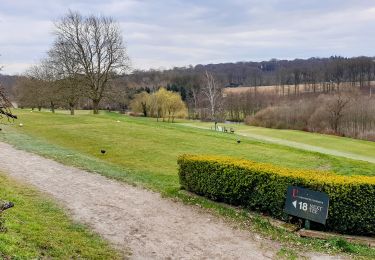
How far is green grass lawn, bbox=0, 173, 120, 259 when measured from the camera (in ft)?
22.5

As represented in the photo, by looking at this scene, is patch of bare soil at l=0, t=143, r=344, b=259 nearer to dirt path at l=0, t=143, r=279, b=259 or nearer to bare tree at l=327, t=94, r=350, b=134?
dirt path at l=0, t=143, r=279, b=259

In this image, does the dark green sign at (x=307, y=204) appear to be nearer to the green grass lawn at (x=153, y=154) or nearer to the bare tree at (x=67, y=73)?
the green grass lawn at (x=153, y=154)

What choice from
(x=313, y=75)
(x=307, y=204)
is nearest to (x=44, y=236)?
(x=307, y=204)

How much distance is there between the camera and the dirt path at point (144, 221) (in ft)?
27.9

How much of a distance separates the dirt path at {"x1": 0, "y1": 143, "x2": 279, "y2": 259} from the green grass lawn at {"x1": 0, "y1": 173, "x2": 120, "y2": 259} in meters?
0.45

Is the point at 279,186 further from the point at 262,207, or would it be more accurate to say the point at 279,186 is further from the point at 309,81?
the point at 309,81

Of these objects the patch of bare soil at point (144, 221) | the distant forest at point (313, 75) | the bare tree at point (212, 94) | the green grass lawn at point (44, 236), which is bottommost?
the patch of bare soil at point (144, 221)

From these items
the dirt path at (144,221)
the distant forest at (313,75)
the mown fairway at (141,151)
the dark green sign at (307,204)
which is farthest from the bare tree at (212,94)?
the distant forest at (313,75)

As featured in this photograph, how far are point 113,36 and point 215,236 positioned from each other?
42.3 meters

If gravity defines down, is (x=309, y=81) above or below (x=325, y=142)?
above

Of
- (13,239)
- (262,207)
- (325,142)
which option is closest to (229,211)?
(262,207)

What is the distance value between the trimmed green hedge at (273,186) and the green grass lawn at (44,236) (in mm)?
4099

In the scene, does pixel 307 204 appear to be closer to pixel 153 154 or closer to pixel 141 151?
pixel 153 154

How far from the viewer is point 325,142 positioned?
39500mm
